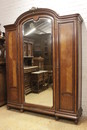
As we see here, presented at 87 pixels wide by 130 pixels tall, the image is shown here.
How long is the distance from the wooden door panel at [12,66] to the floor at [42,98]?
13.7 inches

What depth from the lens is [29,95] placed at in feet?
9.79

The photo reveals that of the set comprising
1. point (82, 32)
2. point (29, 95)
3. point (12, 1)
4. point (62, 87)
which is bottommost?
point (29, 95)

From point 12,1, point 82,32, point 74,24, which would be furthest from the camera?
point 12,1

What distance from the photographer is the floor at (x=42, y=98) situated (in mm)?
2740

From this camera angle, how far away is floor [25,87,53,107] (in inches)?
108

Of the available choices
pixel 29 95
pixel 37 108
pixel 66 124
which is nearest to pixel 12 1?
pixel 29 95

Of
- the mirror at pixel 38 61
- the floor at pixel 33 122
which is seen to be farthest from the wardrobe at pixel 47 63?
the floor at pixel 33 122

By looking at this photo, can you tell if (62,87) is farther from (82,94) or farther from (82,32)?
(82,32)

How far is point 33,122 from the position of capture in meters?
2.59

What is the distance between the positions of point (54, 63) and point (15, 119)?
4.37 ft

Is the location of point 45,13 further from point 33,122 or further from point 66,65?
point 33,122

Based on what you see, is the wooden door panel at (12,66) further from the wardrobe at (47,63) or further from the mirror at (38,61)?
the mirror at (38,61)

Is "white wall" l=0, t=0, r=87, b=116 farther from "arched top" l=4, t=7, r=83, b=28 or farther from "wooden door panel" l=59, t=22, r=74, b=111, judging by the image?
→ "wooden door panel" l=59, t=22, r=74, b=111

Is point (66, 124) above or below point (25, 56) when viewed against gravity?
below
